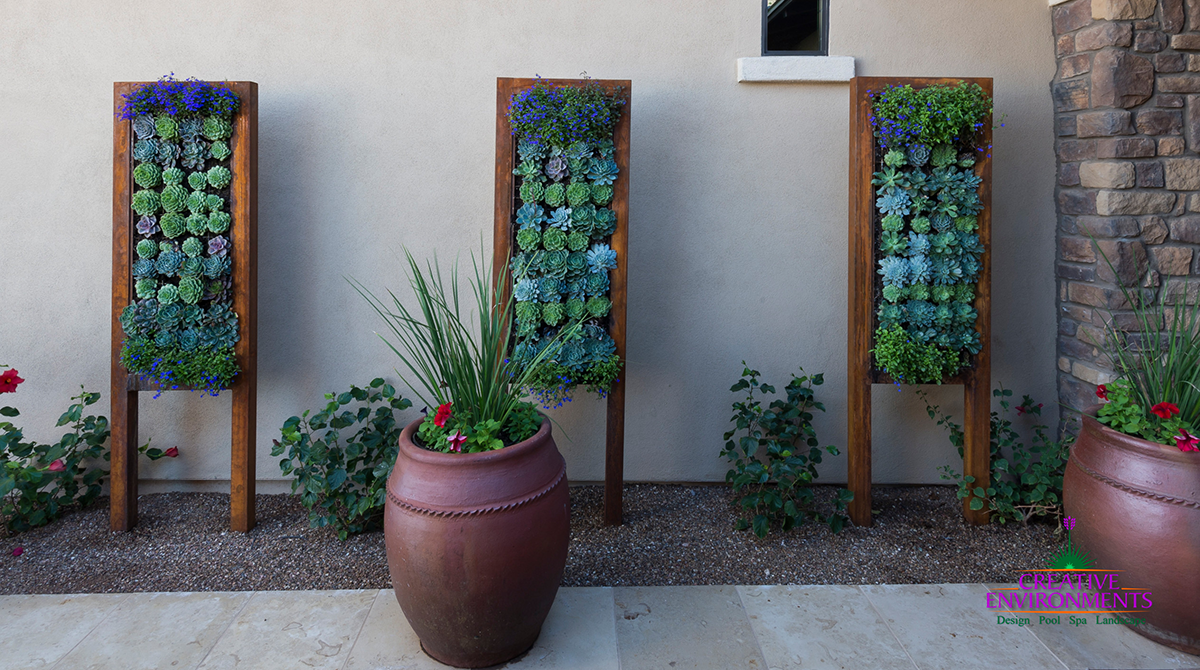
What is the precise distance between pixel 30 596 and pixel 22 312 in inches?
54.4

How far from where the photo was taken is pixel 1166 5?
9.59 feet

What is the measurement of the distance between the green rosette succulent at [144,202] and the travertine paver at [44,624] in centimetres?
147

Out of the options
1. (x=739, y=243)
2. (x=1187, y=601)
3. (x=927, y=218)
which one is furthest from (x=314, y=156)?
(x=1187, y=601)

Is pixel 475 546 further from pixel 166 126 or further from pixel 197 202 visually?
pixel 166 126

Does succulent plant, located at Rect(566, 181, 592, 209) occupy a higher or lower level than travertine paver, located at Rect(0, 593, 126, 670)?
higher

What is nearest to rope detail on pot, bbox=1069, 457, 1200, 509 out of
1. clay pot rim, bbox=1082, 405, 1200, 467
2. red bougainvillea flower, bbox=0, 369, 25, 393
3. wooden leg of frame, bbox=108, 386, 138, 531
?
clay pot rim, bbox=1082, 405, 1200, 467

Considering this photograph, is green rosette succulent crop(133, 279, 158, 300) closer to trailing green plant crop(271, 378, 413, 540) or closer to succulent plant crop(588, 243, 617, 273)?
trailing green plant crop(271, 378, 413, 540)

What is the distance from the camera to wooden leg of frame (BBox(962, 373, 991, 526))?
3.00m

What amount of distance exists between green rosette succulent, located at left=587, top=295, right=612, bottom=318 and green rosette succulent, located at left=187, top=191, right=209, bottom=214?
5.32 feet

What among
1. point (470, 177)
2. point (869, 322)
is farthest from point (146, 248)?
point (869, 322)

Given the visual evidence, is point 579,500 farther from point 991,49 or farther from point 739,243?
point 991,49

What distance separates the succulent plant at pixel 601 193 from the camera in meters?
2.88

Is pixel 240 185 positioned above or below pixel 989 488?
above

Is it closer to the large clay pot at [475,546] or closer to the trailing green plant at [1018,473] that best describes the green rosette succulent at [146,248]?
the large clay pot at [475,546]
